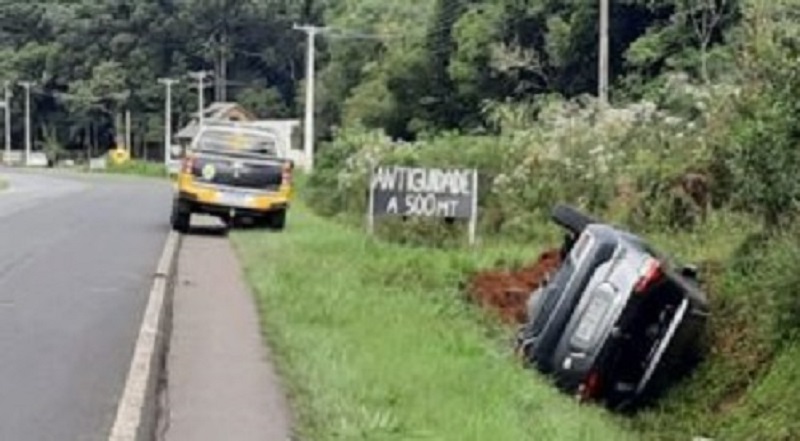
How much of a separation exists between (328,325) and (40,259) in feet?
26.7

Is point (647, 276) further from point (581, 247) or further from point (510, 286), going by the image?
point (510, 286)

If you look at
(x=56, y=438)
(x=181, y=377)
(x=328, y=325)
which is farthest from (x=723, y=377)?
(x=56, y=438)

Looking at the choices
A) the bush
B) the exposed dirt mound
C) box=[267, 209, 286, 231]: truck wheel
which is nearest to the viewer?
the exposed dirt mound

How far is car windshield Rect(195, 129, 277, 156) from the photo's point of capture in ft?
90.2

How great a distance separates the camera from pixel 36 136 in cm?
12731

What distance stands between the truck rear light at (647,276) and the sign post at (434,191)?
28.9 ft

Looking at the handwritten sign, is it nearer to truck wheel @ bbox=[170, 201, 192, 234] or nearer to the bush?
the bush

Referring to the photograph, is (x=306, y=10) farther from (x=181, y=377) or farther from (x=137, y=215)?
(x=181, y=377)

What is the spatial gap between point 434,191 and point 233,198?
277 inches

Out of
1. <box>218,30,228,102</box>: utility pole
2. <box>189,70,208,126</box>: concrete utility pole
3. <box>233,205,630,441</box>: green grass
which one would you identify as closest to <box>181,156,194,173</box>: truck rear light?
<box>233,205,630,441</box>: green grass

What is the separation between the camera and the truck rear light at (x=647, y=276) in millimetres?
11500

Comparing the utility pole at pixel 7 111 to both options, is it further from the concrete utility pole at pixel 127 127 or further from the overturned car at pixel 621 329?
the overturned car at pixel 621 329

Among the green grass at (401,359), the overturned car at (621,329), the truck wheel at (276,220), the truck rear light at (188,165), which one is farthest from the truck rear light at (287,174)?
the overturned car at (621,329)

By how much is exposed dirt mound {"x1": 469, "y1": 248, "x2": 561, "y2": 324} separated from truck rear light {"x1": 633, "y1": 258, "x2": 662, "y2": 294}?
3.17m
